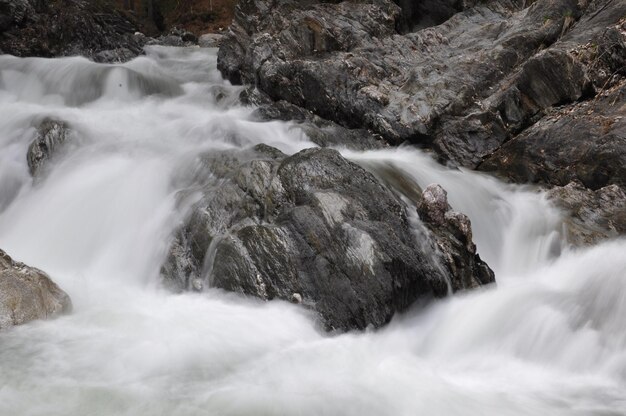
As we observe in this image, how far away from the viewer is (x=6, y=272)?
6125 mm

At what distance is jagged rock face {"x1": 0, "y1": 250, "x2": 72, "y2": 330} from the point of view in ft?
19.4

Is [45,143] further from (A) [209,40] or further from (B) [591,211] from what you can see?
(A) [209,40]

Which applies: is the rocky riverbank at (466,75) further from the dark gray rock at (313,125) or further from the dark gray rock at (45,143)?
the dark gray rock at (45,143)

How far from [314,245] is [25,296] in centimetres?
348

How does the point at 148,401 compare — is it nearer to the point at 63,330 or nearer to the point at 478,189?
the point at 63,330

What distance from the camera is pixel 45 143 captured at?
1065 centimetres

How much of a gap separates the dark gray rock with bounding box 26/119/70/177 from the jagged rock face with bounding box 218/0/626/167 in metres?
5.34

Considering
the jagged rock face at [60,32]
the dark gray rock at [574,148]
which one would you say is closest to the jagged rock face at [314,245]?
the dark gray rock at [574,148]

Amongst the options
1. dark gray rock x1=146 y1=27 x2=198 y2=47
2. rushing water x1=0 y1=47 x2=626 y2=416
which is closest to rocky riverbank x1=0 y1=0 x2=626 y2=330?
rushing water x1=0 y1=47 x2=626 y2=416

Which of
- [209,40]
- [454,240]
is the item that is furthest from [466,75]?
[209,40]

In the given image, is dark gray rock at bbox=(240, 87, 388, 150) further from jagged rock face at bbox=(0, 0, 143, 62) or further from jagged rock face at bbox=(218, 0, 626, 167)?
jagged rock face at bbox=(0, 0, 143, 62)

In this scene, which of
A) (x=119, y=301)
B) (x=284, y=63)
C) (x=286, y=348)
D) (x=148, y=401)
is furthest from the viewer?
(x=284, y=63)

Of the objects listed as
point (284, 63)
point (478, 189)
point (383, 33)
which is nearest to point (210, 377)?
point (478, 189)

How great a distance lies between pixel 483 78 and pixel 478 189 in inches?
158
